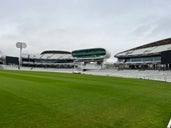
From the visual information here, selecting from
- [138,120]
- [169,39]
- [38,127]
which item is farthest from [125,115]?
[169,39]

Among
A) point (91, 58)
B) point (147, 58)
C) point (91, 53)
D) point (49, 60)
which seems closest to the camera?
point (147, 58)

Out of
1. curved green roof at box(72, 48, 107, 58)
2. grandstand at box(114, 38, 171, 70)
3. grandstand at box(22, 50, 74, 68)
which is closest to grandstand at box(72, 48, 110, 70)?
curved green roof at box(72, 48, 107, 58)

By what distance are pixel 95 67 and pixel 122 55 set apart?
12.8 metres

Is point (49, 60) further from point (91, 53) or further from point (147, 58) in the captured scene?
point (147, 58)

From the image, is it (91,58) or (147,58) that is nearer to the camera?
(147,58)

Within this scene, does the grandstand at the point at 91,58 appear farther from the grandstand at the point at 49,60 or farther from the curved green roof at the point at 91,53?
the grandstand at the point at 49,60

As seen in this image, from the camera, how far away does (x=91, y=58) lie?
93562 mm

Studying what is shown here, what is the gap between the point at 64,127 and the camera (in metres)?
6.57

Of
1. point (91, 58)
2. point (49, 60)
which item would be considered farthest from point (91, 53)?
point (49, 60)

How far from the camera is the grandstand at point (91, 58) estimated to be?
89363 millimetres

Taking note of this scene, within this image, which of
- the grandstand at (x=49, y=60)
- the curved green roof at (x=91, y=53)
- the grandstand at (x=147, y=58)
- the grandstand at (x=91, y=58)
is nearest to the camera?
the grandstand at (x=147, y=58)

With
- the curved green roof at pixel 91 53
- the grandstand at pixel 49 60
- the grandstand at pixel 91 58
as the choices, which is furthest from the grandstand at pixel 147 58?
the grandstand at pixel 49 60

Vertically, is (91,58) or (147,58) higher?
(91,58)

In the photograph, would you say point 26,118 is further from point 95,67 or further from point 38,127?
point 95,67
